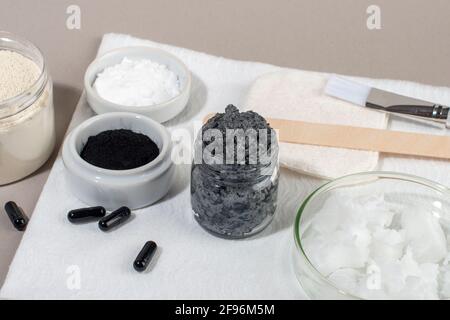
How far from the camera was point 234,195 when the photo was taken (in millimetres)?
1229

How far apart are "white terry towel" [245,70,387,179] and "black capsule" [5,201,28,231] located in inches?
16.1

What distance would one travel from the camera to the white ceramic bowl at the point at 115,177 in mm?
1294

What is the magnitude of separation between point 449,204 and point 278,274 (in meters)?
0.28

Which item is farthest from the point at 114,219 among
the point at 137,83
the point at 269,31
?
the point at 269,31

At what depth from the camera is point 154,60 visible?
1.56 metres

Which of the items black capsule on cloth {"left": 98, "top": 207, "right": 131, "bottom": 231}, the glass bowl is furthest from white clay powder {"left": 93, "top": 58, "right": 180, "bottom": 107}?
the glass bowl

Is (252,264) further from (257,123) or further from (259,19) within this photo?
(259,19)

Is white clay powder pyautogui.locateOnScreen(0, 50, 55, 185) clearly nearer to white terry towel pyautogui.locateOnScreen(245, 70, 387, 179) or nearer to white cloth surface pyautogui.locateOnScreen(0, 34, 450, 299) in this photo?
white cloth surface pyautogui.locateOnScreen(0, 34, 450, 299)

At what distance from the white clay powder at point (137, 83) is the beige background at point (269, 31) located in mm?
116

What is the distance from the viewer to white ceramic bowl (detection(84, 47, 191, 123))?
145 centimetres

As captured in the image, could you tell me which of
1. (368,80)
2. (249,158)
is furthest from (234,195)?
(368,80)

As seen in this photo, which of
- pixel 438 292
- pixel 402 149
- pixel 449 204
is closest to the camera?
pixel 438 292

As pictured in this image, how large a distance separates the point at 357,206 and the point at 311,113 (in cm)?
26

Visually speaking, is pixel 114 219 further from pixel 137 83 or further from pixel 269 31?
pixel 269 31
